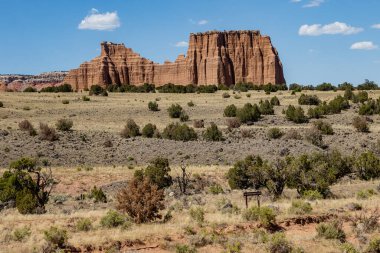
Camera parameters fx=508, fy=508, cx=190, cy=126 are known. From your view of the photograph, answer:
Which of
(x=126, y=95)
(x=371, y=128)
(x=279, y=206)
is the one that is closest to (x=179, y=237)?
(x=279, y=206)

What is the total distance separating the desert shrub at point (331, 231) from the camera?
16781 mm

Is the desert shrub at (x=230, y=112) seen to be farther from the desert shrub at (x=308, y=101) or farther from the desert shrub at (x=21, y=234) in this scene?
the desert shrub at (x=21, y=234)

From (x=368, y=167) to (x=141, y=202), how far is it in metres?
19.7

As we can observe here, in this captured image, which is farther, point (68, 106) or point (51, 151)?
point (68, 106)

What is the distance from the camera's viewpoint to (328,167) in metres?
32.9

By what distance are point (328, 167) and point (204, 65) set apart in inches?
4148

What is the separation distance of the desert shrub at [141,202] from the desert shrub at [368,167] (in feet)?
62.0

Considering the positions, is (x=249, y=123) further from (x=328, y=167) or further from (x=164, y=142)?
(x=328, y=167)

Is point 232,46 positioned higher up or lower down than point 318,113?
higher up

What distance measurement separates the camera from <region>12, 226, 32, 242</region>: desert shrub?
15.4 metres

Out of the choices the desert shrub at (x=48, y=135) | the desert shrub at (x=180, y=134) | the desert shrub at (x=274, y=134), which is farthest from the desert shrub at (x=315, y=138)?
the desert shrub at (x=48, y=135)

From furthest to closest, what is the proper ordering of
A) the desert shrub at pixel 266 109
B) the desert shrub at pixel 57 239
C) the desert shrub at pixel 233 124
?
the desert shrub at pixel 266 109, the desert shrub at pixel 233 124, the desert shrub at pixel 57 239

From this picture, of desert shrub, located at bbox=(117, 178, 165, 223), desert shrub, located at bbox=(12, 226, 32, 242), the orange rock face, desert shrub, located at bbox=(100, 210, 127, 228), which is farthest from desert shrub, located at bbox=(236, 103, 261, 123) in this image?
the orange rock face

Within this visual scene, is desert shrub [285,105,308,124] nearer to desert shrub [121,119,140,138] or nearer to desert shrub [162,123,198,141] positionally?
desert shrub [162,123,198,141]
